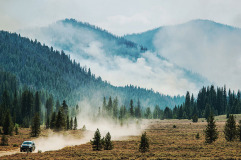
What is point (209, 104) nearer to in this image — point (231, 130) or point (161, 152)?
point (231, 130)

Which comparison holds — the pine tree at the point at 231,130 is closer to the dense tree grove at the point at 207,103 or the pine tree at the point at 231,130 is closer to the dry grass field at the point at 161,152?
the dry grass field at the point at 161,152

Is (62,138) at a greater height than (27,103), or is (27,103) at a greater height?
(27,103)

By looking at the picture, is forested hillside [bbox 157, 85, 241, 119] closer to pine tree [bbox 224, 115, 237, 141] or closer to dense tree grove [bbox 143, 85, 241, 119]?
dense tree grove [bbox 143, 85, 241, 119]

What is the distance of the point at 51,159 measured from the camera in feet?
106

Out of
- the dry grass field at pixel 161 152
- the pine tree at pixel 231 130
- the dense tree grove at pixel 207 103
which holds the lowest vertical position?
the dry grass field at pixel 161 152

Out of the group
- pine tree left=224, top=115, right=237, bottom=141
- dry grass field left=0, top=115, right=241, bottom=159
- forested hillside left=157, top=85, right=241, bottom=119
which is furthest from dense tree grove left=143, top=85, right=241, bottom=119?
dry grass field left=0, top=115, right=241, bottom=159

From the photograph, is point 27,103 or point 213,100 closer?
point 27,103

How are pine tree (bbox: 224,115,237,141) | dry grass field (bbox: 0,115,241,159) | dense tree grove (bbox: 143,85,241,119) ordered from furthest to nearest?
dense tree grove (bbox: 143,85,241,119) → pine tree (bbox: 224,115,237,141) → dry grass field (bbox: 0,115,241,159)

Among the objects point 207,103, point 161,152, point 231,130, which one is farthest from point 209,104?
point 161,152

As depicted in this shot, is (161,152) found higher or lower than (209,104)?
lower

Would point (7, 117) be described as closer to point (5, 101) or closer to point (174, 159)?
point (174, 159)

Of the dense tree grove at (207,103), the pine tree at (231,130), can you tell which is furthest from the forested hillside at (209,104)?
the pine tree at (231,130)

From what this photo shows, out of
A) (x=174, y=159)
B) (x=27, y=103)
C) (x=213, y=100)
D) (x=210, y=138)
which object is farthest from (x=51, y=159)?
(x=213, y=100)

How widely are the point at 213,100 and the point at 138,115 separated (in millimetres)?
51308
